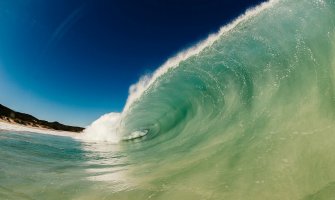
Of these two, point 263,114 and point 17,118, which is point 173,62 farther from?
point 17,118

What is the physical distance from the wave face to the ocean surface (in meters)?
0.02

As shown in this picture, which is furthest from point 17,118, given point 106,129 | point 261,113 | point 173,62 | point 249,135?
point 249,135

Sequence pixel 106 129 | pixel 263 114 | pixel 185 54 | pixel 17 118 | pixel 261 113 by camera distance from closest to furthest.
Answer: pixel 263 114
pixel 261 113
pixel 185 54
pixel 106 129
pixel 17 118

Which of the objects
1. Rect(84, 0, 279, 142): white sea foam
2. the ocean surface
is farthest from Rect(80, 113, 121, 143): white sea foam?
the ocean surface

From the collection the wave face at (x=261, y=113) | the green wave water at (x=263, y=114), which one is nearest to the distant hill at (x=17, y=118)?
the wave face at (x=261, y=113)

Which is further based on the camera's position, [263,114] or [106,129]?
[106,129]

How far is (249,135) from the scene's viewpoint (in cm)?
582

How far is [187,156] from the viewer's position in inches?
241

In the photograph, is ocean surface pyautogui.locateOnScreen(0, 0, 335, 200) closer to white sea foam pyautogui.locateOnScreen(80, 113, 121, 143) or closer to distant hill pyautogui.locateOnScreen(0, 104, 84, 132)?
white sea foam pyautogui.locateOnScreen(80, 113, 121, 143)

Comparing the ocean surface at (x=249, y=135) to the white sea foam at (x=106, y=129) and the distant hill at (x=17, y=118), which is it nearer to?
the white sea foam at (x=106, y=129)

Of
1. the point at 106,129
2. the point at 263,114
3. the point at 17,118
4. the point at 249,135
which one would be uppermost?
the point at 17,118

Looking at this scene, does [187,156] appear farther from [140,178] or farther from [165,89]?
[165,89]

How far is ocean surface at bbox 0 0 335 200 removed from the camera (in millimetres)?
4117

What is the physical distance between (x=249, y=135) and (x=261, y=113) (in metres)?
0.84
